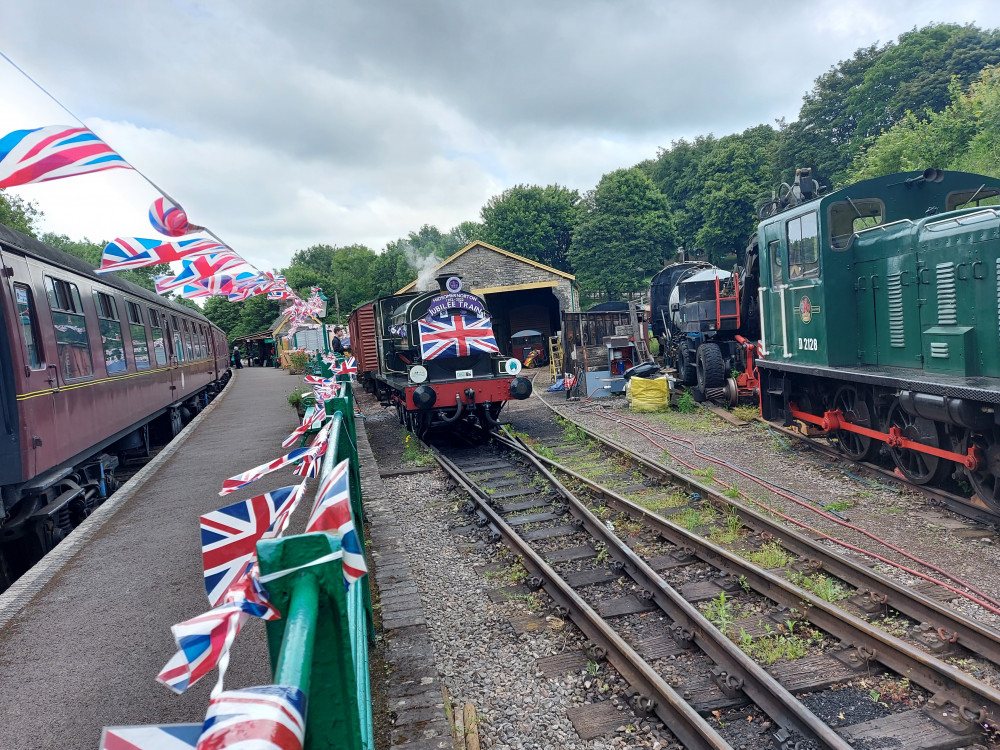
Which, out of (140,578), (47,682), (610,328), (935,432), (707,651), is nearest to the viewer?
(47,682)

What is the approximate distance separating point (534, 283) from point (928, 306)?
2035 cm

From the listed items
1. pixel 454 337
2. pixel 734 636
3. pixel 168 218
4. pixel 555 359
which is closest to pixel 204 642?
pixel 734 636

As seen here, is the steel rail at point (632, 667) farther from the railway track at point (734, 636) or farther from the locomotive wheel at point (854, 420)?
the locomotive wheel at point (854, 420)

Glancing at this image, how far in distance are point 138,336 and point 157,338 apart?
185 centimetres

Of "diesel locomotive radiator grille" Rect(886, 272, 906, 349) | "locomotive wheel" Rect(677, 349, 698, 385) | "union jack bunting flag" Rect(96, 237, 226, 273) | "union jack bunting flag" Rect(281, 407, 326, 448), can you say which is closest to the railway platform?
"union jack bunting flag" Rect(281, 407, 326, 448)

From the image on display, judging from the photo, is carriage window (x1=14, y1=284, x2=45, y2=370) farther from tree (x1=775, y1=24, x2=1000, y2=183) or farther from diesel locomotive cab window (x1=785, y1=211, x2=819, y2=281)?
tree (x1=775, y1=24, x2=1000, y2=183)

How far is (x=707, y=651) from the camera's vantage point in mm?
4148

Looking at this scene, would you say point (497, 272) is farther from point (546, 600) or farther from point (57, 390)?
point (546, 600)

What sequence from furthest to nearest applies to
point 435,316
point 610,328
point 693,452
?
point 610,328 → point 435,316 → point 693,452

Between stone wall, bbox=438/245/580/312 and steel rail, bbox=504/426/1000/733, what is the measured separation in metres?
21.7

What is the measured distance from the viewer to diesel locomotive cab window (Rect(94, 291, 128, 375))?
8.80 m

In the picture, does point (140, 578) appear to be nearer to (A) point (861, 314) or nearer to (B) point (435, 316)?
(B) point (435, 316)

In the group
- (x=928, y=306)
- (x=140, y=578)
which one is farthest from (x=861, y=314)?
(x=140, y=578)

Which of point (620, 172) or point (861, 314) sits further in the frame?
point (620, 172)
